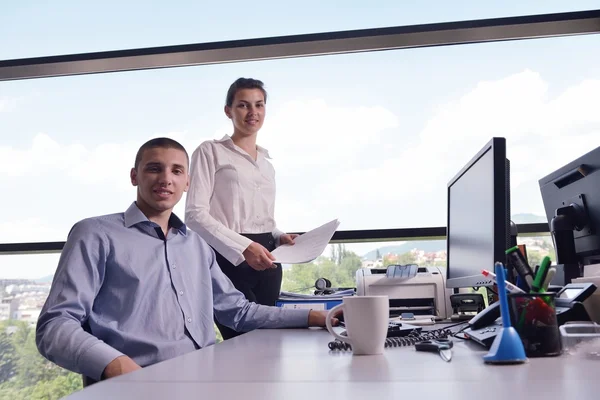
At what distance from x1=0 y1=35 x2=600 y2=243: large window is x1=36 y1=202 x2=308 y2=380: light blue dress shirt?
1.36 m

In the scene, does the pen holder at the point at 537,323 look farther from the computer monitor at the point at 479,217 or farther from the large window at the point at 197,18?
the large window at the point at 197,18

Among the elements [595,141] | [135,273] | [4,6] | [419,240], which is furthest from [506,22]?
[4,6]

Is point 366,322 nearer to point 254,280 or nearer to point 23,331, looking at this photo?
point 254,280

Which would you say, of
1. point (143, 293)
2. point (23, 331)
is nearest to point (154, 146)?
point (143, 293)

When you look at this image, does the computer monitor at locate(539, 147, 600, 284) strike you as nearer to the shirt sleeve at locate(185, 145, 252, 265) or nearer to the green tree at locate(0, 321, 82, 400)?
the shirt sleeve at locate(185, 145, 252, 265)

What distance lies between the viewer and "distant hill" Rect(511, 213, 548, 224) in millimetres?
2846

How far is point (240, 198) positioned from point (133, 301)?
100 cm

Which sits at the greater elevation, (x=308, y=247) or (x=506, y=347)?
(x=308, y=247)

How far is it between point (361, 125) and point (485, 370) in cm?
237

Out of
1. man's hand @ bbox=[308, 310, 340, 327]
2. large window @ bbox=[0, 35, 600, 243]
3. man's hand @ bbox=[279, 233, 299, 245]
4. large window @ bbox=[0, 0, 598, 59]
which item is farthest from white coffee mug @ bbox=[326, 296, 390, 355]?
large window @ bbox=[0, 0, 598, 59]

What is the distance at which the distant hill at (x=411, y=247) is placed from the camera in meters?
2.98

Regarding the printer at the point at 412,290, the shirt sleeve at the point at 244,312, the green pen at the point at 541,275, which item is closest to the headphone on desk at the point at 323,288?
the printer at the point at 412,290

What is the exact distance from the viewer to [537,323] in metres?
0.88

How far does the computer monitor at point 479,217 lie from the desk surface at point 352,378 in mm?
254
